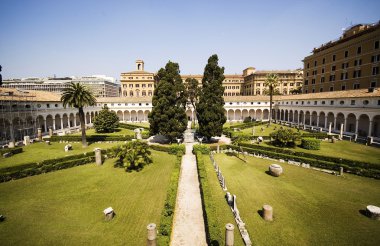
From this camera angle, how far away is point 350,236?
1127 cm

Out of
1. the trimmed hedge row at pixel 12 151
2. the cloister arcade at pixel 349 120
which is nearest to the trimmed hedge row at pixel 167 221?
the trimmed hedge row at pixel 12 151

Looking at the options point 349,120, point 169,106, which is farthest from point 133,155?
point 349,120

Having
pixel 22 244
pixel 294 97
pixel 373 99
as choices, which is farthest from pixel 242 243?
pixel 294 97

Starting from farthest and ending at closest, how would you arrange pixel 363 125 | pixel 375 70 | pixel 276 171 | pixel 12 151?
pixel 375 70
pixel 363 125
pixel 12 151
pixel 276 171

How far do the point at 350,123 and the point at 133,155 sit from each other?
4542cm

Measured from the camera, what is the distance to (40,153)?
95.6 ft

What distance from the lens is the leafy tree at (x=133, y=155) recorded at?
71.8 feet

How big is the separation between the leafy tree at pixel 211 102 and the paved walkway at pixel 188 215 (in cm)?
1299

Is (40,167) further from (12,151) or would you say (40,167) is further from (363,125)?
(363,125)

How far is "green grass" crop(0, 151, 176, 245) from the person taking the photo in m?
11.5

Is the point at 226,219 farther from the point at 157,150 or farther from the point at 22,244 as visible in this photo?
the point at 157,150

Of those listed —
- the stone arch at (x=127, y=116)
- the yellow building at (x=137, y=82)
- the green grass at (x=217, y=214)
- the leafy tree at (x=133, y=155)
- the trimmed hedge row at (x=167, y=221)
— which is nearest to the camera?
the trimmed hedge row at (x=167, y=221)

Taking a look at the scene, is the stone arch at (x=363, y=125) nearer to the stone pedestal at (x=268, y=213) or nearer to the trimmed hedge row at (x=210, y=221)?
the stone pedestal at (x=268, y=213)

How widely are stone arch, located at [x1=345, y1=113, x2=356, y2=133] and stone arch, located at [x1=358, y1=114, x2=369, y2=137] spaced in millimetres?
1301
